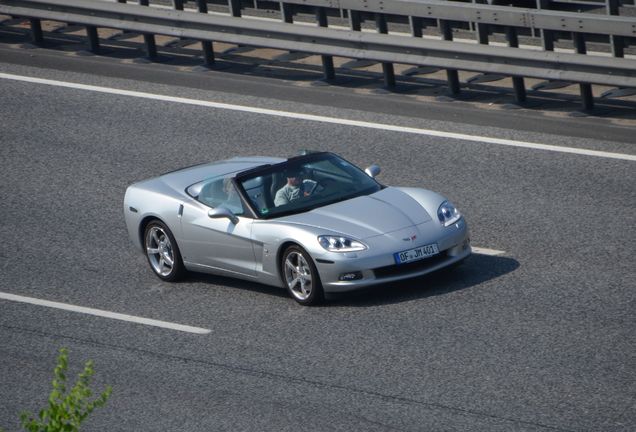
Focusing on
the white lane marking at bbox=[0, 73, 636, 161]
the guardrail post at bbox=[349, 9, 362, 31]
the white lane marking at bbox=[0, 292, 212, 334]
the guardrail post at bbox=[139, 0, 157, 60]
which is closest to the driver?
the white lane marking at bbox=[0, 292, 212, 334]

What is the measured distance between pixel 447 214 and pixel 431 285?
2.23ft

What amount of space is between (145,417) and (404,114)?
7.78 metres

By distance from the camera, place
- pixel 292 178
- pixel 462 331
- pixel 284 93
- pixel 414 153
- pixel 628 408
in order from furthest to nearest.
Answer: pixel 284 93 → pixel 414 153 → pixel 292 178 → pixel 462 331 → pixel 628 408

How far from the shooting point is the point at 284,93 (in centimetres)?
1705

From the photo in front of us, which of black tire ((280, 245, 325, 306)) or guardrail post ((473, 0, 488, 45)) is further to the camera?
guardrail post ((473, 0, 488, 45))

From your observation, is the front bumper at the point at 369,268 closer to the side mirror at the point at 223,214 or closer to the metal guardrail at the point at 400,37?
the side mirror at the point at 223,214

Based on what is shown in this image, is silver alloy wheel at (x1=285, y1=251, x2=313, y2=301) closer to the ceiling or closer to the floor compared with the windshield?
closer to the floor

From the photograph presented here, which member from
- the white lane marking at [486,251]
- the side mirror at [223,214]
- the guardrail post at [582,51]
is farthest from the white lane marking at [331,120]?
the side mirror at [223,214]

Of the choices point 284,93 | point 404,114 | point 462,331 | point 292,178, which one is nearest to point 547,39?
point 404,114

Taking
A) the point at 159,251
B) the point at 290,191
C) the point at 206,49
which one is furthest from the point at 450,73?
the point at 159,251

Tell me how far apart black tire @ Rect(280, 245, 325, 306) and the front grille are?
1.80ft

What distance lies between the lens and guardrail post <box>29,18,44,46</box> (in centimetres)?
1992

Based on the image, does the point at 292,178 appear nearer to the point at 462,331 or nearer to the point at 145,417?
the point at 462,331

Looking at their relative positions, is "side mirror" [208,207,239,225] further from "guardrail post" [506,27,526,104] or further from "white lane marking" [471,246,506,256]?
"guardrail post" [506,27,526,104]
